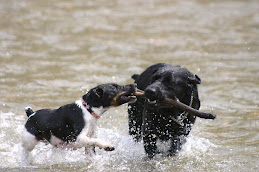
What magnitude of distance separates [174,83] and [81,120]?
4.40 feet

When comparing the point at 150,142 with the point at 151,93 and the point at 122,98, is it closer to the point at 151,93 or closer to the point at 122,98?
the point at 122,98

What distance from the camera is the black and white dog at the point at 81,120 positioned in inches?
237

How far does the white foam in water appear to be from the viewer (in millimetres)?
6352

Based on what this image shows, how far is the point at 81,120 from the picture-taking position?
6.05 m

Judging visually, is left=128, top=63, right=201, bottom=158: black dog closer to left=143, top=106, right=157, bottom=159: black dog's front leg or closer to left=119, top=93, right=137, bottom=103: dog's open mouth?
left=143, top=106, right=157, bottom=159: black dog's front leg

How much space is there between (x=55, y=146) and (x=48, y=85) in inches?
160

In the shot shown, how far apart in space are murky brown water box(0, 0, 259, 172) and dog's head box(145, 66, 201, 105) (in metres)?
1.00

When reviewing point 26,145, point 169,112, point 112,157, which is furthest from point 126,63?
point 26,145

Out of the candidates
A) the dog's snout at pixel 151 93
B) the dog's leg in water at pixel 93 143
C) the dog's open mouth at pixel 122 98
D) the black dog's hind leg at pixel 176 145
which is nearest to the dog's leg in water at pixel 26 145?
the dog's leg in water at pixel 93 143

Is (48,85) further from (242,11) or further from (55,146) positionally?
(242,11)

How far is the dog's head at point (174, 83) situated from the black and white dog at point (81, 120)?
372 millimetres

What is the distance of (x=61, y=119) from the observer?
20.5 ft

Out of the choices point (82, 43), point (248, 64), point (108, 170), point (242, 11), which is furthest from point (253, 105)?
point (242, 11)

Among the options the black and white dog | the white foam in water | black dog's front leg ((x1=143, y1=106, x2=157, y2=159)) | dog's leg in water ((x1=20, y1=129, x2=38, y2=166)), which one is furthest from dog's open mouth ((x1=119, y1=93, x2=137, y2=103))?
dog's leg in water ((x1=20, y1=129, x2=38, y2=166))
